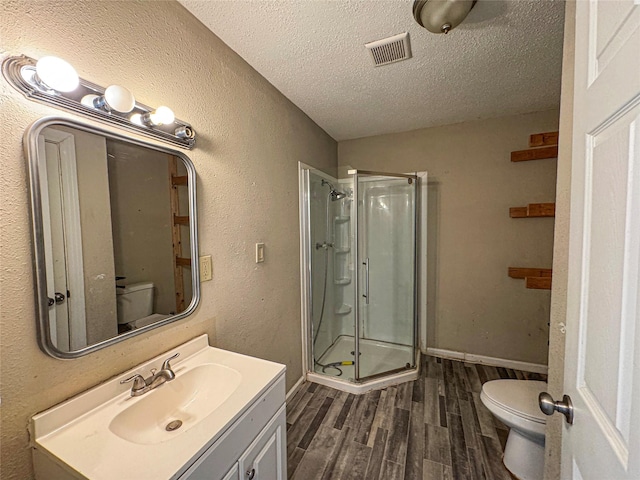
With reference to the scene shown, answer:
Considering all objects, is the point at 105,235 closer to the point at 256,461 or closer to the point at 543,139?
the point at 256,461

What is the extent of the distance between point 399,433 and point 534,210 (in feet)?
6.87

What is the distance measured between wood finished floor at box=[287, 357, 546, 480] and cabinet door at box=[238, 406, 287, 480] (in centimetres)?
46

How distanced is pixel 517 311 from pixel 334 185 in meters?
2.12

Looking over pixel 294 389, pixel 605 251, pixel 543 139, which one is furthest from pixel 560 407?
pixel 543 139

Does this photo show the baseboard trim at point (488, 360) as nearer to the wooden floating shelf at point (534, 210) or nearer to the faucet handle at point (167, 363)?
the wooden floating shelf at point (534, 210)

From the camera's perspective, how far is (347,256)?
8.70 feet

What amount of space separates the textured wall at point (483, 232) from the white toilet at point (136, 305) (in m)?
2.45

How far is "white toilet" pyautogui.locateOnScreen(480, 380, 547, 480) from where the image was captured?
1326 mm

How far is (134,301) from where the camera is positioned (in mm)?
1026

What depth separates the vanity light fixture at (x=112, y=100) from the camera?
829 millimetres

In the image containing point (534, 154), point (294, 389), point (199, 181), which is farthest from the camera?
point (534, 154)

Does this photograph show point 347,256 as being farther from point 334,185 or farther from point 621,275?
point 621,275

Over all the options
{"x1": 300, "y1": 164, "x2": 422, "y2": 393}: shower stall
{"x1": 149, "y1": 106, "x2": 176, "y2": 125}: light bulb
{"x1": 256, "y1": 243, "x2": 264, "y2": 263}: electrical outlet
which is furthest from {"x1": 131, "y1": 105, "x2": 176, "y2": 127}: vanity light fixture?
{"x1": 300, "y1": 164, "x2": 422, "y2": 393}: shower stall

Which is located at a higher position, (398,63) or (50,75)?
(398,63)
